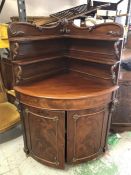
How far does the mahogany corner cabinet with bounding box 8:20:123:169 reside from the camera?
4.53 ft

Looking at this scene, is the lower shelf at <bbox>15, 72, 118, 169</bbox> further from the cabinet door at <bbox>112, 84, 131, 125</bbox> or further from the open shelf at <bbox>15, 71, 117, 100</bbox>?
the cabinet door at <bbox>112, 84, 131, 125</bbox>

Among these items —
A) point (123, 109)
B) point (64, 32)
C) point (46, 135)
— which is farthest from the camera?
point (123, 109)

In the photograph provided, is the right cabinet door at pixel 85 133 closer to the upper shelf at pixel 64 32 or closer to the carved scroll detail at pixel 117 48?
the carved scroll detail at pixel 117 48

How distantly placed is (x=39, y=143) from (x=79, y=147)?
1.19ft

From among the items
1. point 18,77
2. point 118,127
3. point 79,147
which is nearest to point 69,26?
point 18,77

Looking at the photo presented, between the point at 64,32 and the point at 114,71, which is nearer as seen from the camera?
the point at 114,71

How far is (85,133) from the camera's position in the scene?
1.56 metres

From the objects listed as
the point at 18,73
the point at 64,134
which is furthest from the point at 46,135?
the point at 18,73

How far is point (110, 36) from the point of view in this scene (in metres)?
1.35

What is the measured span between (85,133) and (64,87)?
0.44 m

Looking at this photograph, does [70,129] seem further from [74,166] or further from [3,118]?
[3,118]

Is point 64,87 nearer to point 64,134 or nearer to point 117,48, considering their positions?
point 64,134

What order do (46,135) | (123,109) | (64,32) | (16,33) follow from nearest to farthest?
1. (16,33)
2. (46,135)
3. (64,32)
4. (123,109)

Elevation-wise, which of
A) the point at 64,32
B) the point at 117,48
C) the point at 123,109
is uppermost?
the point at 64,32
